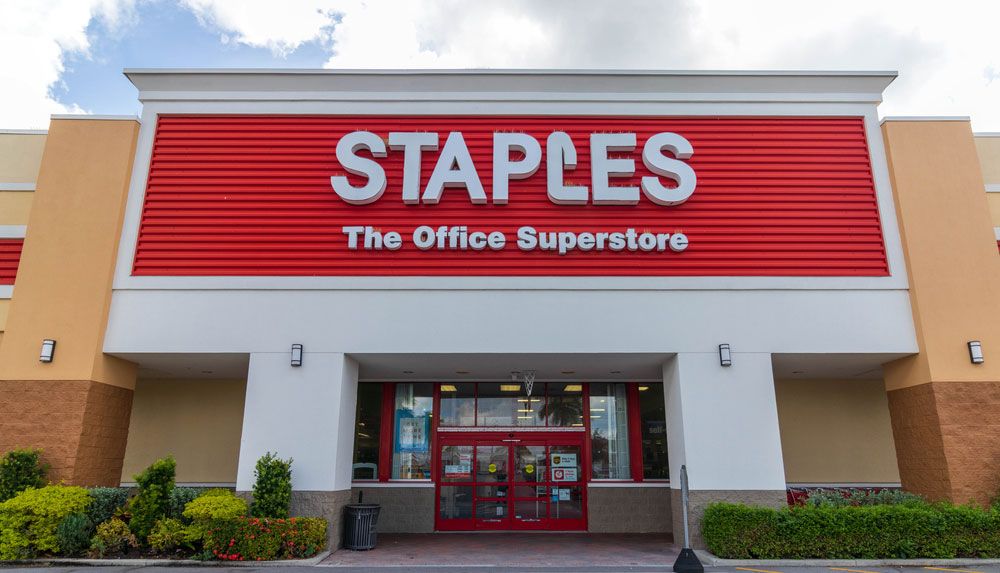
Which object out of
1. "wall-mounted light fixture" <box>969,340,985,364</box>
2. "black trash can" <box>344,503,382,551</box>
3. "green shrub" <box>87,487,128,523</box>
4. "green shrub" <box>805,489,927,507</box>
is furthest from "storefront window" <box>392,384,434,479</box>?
"wall-mounted light fixture" <box>969,340,985,364</box>

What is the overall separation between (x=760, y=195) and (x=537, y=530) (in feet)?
29.1

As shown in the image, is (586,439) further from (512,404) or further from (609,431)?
(512,404)

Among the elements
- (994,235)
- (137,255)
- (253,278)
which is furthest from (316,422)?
(994,235)

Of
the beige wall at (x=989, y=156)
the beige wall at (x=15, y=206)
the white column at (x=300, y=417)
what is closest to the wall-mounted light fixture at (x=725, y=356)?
the white column at (x=300, y=417)

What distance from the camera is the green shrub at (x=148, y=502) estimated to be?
10.3 meters

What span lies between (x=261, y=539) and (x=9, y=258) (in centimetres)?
791

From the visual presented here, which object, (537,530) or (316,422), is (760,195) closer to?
(537,530)

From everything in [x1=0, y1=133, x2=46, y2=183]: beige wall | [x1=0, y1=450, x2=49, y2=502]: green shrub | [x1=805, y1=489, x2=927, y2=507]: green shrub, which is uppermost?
[x1=0, y1=133, x2=46, y2=183]: beige wall

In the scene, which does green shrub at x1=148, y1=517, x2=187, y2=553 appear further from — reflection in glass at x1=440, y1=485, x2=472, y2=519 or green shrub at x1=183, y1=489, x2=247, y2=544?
reflection in glass at x1=440, y1=485, x2=472, y2=519

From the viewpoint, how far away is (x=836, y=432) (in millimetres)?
14445

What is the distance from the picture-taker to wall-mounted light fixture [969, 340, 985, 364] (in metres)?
11.4

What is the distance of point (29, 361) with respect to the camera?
1155 centimetres

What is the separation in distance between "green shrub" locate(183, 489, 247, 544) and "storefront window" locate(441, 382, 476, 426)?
5351mm

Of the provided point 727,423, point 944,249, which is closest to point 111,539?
point 727,423
